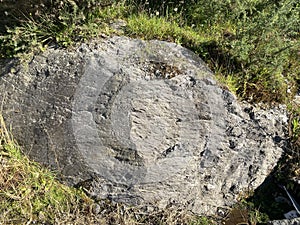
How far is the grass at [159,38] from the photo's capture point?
3.68 m

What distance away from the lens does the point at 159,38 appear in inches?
164

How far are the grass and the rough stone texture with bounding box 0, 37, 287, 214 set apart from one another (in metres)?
0.14

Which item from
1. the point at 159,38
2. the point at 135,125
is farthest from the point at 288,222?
the point at 159,38

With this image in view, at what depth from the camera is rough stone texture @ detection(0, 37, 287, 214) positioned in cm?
374

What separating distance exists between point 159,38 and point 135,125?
994mm

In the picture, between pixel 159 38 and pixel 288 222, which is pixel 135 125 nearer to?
pixel 159 38

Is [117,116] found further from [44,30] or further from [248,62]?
[248,62]

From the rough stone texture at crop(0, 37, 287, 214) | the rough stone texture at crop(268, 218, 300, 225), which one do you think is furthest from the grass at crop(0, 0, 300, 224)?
the rough stone texture at crop(268, 218, 300, 225)

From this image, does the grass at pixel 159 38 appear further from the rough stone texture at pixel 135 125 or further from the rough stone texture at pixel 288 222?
the rough stone texture at pixel 288 222

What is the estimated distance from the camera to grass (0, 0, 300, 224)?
3.68 meters

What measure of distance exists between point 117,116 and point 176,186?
86 cm

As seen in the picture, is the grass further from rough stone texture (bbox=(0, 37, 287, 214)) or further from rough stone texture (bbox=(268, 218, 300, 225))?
rough stone texture (bbox=(268, 218, 300, 225))

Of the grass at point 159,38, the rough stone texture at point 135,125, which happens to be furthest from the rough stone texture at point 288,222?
the rough stone texture at point 135,125

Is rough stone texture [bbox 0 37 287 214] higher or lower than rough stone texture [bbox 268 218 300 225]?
higher
